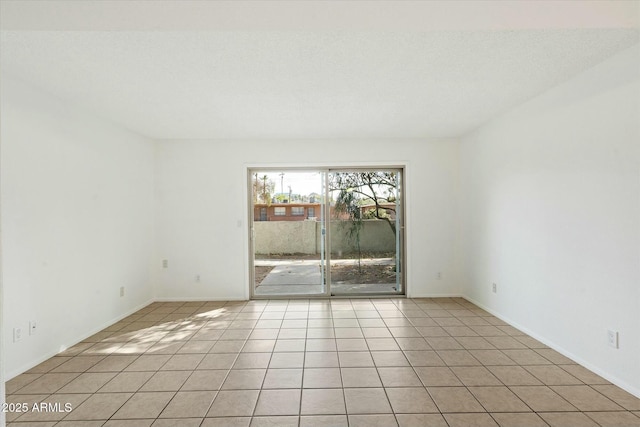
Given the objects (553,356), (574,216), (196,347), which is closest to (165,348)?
(196,347)

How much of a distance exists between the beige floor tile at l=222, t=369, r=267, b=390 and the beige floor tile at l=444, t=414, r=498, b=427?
127 centimetres

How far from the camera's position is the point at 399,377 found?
2.45 meters

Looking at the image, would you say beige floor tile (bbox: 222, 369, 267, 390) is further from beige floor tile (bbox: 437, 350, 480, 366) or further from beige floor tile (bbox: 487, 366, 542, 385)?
beige floor tile (bbox: 487, 366, 542, 385)

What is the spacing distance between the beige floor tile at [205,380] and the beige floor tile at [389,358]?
3.97 ft

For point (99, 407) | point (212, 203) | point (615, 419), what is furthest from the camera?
point (212, 203)

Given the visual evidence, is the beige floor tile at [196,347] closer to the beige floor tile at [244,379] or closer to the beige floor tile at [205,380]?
the beige floor tile at [205,380]

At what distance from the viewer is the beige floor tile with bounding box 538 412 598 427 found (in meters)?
1.91

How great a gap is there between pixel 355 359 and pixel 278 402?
2.70ft

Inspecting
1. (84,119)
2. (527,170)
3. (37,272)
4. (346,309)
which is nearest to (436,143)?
(527,170)

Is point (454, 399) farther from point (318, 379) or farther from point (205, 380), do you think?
point (205, 380)

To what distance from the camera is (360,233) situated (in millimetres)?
4930

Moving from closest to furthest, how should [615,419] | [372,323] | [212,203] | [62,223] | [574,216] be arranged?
1. [615,419]
2. [574,216]
3. [62,223]
4. [372,323]
5. [212,203]

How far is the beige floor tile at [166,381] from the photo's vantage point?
7.73 feet

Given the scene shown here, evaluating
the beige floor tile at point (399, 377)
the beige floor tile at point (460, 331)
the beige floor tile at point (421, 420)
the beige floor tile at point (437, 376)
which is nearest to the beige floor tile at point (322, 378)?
the beige floor tile at point (399, 377)
